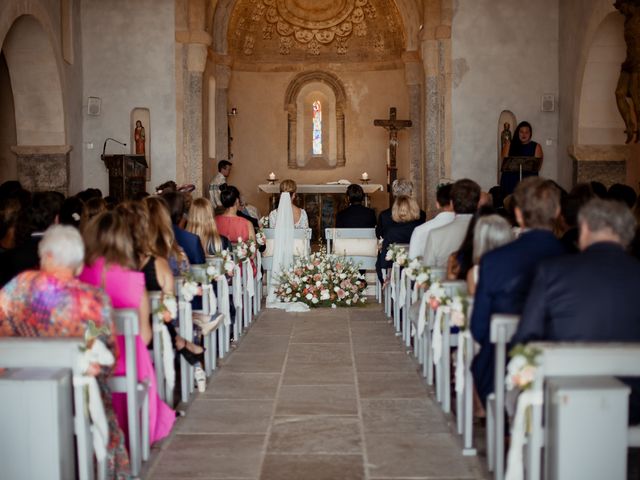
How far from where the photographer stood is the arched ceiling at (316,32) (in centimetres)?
1653

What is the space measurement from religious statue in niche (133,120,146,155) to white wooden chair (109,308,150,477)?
901 cm

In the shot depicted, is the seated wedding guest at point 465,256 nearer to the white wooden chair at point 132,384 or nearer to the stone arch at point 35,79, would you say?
the white wooden chair at point 132,384

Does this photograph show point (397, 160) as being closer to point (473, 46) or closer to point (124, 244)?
point (473, 46)

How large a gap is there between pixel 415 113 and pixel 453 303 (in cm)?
1079

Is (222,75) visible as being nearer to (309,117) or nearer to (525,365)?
(309,117)

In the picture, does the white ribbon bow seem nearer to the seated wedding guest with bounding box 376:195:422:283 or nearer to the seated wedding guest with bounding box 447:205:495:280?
the seated wedding guest with bounding box 447:205:495:280

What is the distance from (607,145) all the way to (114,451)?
942cm

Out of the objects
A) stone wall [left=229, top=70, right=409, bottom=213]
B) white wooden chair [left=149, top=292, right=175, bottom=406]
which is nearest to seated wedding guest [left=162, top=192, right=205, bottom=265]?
white wooden chair [left=149, top=292, right=175, bottom=406]

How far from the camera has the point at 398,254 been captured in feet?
23.6

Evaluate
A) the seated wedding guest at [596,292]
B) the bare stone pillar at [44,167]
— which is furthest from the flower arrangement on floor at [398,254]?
the bare stone pillar at [44,167]

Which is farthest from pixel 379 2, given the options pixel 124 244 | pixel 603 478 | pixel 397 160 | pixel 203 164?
pixel 603 478

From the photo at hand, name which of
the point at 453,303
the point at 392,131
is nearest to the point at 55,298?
the point at 453,303

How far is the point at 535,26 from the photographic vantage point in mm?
12109

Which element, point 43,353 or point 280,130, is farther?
point 280,130
